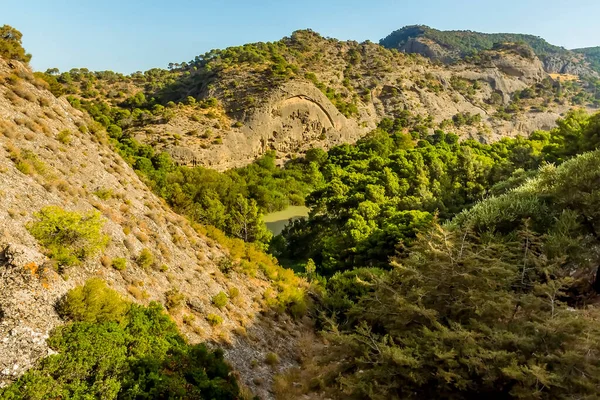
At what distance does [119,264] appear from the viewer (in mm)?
13766

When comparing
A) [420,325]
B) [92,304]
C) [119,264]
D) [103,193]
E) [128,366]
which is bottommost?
[420,325]

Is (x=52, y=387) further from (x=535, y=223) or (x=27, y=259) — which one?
(x=535, y=223)

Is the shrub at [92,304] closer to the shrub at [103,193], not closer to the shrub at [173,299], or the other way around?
the shrub at [173,299]

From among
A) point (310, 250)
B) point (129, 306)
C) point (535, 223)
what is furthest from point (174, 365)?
point (310, 250)

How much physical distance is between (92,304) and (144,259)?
4.78 m

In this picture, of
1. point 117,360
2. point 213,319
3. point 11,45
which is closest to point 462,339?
point 117,360

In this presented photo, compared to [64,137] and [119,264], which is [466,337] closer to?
[119,264]

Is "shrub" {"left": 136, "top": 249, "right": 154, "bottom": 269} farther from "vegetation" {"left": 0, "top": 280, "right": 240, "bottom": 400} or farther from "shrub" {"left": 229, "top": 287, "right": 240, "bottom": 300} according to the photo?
"shrub" {"left": 229, "top": 287, "right": 240, "bottom": 300}

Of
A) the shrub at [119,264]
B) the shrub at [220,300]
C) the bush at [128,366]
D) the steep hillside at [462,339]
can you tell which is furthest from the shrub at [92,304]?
the steep hillside at [462,339]

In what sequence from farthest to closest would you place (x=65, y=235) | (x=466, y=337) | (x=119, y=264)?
(x=119, y=264)
(x=65, y=235)
(x=466, y=337)

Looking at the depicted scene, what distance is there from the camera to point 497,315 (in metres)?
10.3

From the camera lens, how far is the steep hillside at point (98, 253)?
1020cm

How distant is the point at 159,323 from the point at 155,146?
5222 centimetres

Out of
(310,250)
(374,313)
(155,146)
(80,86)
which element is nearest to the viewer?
(374,313)
